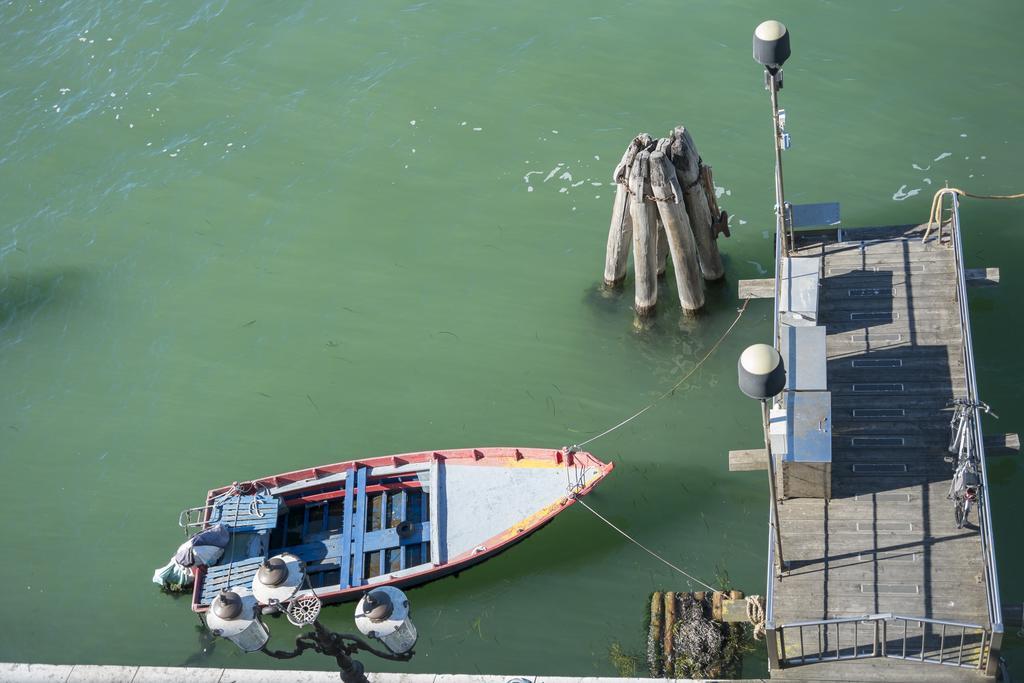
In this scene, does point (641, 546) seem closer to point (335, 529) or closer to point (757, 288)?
point (757, 288)

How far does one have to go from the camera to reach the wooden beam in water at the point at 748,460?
65.9 feet

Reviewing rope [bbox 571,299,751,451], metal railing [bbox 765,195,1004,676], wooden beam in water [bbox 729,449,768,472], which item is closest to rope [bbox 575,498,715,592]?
rope [bbox 571,299,751,451]

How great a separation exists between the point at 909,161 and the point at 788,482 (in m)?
11.7

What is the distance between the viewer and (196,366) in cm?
2645

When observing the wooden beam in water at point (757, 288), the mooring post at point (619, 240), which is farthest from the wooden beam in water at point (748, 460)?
the mooring post at point (619, 240)

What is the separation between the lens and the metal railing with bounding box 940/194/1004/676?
55.6ft

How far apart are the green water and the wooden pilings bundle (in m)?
0.86

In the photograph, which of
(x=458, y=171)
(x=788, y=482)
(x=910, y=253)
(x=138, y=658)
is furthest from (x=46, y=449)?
(x=910, y=253)

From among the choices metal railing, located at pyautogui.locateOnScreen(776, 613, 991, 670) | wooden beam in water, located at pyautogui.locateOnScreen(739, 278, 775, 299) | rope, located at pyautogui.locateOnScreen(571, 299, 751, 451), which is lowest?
metal railing, located at pyautogui.locateOnScreen(776, 613, 991, 670)

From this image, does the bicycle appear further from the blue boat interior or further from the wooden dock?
the blue boat interior

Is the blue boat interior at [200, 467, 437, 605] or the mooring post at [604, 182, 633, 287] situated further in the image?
the mooring post at [604, 182, 633, 287]

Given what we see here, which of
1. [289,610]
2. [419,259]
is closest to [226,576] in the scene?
[419,259]

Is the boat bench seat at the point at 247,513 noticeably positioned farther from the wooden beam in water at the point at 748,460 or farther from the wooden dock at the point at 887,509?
the wooden dock at the point at 887,509

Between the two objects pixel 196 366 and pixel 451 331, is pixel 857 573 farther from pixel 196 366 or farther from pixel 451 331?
pixel 196 366
